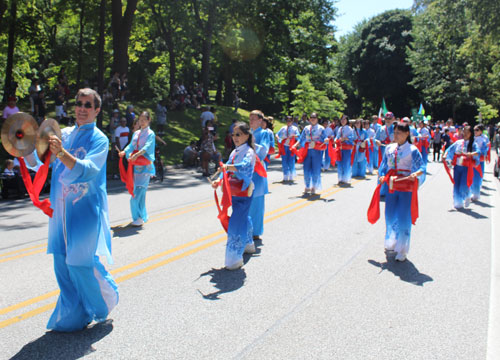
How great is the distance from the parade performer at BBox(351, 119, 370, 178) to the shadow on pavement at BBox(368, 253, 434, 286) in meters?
9.71

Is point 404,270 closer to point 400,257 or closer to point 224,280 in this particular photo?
point 400,257

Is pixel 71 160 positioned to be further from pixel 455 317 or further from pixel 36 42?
pixel 36 42

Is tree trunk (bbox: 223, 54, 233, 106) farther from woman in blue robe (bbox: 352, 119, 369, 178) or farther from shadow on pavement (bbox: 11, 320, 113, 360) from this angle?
shadow on pavement (bbox: 11, 320, 113, 360)

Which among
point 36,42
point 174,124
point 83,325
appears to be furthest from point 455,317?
point 174,124

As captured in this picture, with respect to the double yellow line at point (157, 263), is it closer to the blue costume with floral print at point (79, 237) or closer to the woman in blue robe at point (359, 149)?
the blue costume with floral print at point (79, 237)

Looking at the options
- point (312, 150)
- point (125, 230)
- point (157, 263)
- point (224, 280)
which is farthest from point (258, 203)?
point (312, 150)

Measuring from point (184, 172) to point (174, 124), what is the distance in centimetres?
983

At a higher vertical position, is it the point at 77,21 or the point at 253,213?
the point at 77,21

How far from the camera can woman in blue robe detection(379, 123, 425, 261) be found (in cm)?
696

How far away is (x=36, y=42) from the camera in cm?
2220

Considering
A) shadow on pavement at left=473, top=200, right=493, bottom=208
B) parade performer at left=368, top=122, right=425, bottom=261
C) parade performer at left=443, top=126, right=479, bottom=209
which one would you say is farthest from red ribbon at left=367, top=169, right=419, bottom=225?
shadow on pavement at left=473, top=200, right=493, bottom=208

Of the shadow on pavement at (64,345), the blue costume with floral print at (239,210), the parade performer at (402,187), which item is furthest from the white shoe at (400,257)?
the shadow on pavement at (64,345)

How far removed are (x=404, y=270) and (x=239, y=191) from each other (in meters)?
2.45

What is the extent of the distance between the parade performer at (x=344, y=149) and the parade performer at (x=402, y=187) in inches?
316
